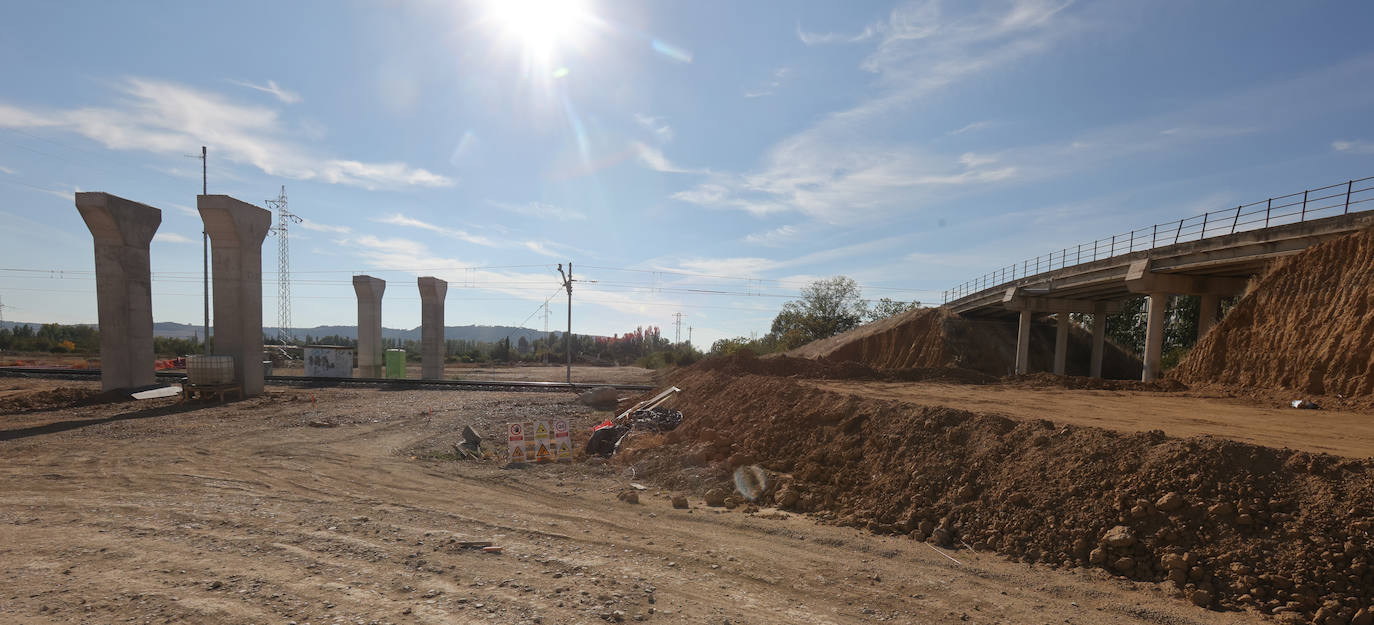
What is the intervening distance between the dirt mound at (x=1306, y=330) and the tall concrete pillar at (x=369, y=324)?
41674 millimetres

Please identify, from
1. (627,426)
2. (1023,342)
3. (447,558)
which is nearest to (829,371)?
(627,426)

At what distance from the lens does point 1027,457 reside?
782 cm

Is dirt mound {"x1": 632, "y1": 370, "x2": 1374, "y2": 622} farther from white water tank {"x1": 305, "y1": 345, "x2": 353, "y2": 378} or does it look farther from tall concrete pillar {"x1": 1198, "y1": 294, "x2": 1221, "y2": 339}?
white water tank {"x1": 305, "y1": 345, "x2": 353, "y2": 378}

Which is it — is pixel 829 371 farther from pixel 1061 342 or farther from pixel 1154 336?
pixel 1061 342

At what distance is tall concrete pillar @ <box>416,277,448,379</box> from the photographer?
37.5 m

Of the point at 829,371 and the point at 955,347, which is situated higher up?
the point at 955,347

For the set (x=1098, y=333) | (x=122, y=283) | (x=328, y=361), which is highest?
(x=122, y=283)

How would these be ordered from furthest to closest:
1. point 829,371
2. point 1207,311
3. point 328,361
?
point 328,361
point 1207,311
point 829,371

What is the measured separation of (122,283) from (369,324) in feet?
52.5

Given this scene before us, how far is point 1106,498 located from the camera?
22.0 feet

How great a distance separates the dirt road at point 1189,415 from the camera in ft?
29.9

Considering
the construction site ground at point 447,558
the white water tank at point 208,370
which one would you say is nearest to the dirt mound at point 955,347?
the construction site ground at point 447,558

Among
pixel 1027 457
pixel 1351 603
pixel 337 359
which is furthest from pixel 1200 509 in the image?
pixel 337 359

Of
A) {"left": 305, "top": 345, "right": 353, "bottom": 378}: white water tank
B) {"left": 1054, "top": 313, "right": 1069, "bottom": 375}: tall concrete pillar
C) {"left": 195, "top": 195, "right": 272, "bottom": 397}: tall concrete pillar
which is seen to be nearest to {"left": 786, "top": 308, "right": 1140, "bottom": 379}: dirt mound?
{"left": 1054, "top": 313, "right": 1069, "bottom": 375}: tall concrete pillar
